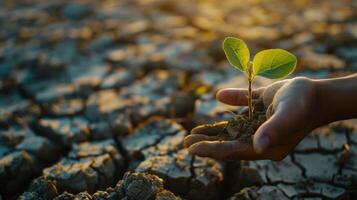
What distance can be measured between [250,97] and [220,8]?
259cm

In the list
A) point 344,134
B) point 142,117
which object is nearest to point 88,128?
point 142,117

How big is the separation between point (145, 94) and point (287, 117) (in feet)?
5.06

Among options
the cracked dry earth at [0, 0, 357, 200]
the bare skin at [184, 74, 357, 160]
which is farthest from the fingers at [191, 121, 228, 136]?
the cracked dry earth at [0, 0, 357, 200]

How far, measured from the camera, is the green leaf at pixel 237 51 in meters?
1.77

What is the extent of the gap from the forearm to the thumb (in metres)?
0.27

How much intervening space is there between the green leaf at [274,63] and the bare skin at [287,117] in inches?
2.4

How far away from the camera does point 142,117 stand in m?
2.75

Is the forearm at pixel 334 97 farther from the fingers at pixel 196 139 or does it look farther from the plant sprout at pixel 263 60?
the fingers at pixel 196 139

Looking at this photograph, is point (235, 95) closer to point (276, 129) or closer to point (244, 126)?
point (244, 126)

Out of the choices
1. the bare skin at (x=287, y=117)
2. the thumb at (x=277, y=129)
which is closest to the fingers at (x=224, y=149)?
the bare skin at (x=287, y=117)

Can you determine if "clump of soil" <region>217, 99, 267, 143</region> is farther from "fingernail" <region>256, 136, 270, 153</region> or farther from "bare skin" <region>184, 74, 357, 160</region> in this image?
"fingernail" <region>256, 136, 270, 153</region>

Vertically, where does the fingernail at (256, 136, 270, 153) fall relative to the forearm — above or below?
below

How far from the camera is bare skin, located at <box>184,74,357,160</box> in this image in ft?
5.17

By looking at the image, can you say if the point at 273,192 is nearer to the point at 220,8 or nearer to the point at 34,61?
the point at 34,61
